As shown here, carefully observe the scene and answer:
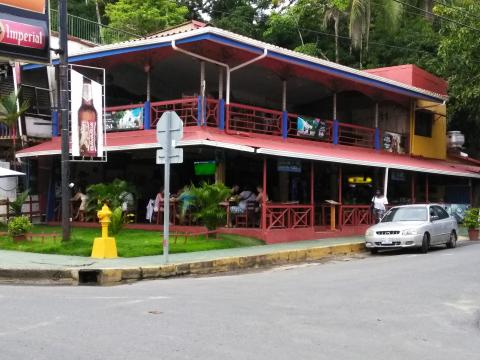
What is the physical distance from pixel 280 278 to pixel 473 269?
4.44 m

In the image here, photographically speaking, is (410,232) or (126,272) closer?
(126,272)

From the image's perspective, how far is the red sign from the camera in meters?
16.6

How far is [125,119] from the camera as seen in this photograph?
62.2 ft

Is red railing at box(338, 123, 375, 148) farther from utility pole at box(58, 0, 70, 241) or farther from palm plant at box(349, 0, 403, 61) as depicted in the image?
utility pole at box(58, 0, 70, 241)

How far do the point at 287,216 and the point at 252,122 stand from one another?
3.15 m

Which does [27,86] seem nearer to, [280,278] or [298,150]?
[298,150]

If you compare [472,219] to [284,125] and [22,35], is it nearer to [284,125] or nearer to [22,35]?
[284,125]

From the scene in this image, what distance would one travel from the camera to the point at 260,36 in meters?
40.0

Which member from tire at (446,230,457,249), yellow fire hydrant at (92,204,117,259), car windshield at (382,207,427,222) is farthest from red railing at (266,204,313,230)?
yellow fire hydrant at (92,204,117,259)

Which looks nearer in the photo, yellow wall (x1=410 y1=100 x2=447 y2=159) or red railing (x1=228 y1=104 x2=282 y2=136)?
red railing (x1=228 y1=104 x2=282 y2=136)

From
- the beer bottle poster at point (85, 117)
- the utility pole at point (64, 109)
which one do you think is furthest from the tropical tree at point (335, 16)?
the utility pole at point (64, 109)

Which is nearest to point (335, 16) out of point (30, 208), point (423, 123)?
point (423, 123)

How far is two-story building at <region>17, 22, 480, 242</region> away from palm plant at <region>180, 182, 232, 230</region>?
3.81 ft

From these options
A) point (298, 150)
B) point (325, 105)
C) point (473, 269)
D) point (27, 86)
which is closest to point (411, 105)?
point (325, 105)
